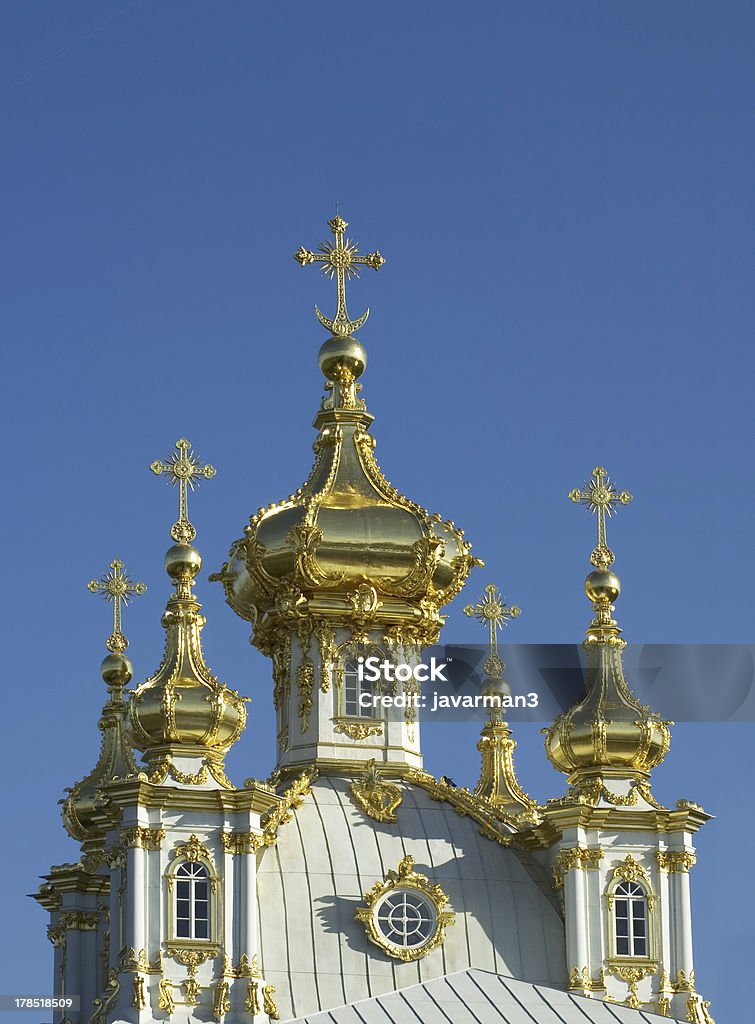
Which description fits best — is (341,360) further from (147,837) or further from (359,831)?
(147,837)

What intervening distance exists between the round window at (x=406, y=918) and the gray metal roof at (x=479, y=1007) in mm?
2837

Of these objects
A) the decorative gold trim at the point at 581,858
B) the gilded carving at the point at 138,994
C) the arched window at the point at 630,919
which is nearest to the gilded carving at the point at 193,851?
the gilded carving at the point at 138,994

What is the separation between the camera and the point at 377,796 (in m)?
58.0

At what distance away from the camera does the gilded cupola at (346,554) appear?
200ft

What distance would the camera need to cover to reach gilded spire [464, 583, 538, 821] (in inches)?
2603

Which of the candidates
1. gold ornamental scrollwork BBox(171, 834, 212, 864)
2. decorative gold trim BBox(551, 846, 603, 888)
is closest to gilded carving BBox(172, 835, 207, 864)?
gold ornamental scrollwork BBox(171, 834, 212, 864)

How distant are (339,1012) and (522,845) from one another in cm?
720

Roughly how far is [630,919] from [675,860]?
1272mm

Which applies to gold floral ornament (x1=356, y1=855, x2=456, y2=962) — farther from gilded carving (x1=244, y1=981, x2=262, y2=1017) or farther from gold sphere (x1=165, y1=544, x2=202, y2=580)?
gold sphere (x1=165, y1=544, x2=202, y2=580)

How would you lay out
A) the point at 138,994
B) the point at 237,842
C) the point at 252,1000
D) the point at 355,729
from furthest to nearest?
the point at 355,729
the point at 237,842
the point at 252,1000
the point at 138,994

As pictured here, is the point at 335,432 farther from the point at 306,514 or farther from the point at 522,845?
the point at 522,845

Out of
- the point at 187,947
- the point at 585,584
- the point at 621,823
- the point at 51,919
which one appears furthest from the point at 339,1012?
the point at 51,919

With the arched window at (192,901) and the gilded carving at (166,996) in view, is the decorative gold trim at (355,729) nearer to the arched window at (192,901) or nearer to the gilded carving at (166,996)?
the arched window at (192,901)

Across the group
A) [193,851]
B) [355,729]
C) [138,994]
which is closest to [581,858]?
[355,729]
